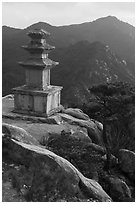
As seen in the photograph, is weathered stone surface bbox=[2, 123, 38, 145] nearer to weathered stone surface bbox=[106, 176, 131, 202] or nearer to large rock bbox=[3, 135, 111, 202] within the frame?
large rock bbox=[3, 135, 111, 202]

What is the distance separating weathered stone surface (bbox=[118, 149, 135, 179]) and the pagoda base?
187 inches

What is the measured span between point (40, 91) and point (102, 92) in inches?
145

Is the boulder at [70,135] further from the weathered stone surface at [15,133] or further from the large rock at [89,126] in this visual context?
the weathered stone surface at [15,133]

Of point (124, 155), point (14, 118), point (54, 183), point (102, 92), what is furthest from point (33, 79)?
point (54, 183)

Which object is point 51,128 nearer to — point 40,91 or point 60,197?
point 40,91

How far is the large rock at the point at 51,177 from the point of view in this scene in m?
7.81

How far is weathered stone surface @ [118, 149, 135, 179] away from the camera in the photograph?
12.2 m

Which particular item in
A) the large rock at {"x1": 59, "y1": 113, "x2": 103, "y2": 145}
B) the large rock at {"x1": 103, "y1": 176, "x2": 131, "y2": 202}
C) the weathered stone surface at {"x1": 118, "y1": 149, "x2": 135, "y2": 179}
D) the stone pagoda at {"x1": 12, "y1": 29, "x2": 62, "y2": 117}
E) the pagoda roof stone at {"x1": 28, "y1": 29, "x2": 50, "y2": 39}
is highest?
the pagoda roof stone at {"x1": 28, "y1": 29, "x2": 50, "y2": 39}

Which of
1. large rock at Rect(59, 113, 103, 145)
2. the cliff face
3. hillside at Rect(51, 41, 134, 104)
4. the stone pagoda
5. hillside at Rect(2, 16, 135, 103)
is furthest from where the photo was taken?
hillside at Rect(2, 16, 135, 103)

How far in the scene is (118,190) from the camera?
34.7 ft

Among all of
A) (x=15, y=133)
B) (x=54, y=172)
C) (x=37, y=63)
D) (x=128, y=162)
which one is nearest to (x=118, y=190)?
(x=128, y=162)

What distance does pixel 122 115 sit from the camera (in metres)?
16.2

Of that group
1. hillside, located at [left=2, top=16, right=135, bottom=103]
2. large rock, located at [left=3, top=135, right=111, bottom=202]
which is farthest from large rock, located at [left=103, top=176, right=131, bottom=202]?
hillside, located at [left=2, top=16, right=135, bottom=103]

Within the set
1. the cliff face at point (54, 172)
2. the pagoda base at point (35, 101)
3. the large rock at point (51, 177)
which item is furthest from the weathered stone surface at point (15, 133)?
the pagoda base at point (35, 101)
